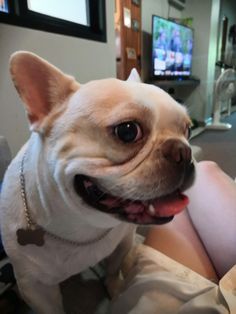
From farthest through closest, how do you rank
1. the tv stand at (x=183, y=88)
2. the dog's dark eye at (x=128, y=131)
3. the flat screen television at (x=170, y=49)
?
the tv stand at (x=183, y=88) → the flat screen television at (x=170, y=49) → the dog's dark eye at (x=128, y=131)

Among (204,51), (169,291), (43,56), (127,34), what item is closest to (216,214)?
(169,291)

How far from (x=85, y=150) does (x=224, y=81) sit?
4.18 metres

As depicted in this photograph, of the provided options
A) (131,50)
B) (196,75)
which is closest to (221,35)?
(196,75)

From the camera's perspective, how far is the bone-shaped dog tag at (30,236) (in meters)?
0.61

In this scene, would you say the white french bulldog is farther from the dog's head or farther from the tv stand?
the tv stand

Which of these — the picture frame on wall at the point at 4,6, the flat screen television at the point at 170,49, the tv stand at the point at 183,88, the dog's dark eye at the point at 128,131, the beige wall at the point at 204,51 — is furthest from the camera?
the beige wall at the point at 204,51

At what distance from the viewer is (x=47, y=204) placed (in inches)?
23.2

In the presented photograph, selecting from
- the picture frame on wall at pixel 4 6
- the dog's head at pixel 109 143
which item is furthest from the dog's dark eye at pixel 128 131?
the picture frame on wall at pixel 4 6

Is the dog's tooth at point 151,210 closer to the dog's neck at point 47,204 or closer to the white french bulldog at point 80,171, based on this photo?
the white french bulldog at point 80,171

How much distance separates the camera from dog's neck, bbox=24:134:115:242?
0.57m

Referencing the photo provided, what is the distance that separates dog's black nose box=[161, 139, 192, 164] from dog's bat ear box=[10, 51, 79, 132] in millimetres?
237

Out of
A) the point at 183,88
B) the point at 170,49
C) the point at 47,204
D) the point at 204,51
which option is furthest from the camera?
the point at 183,88

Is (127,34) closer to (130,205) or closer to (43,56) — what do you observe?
(43,56)

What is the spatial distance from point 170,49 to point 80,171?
3.73 meters
